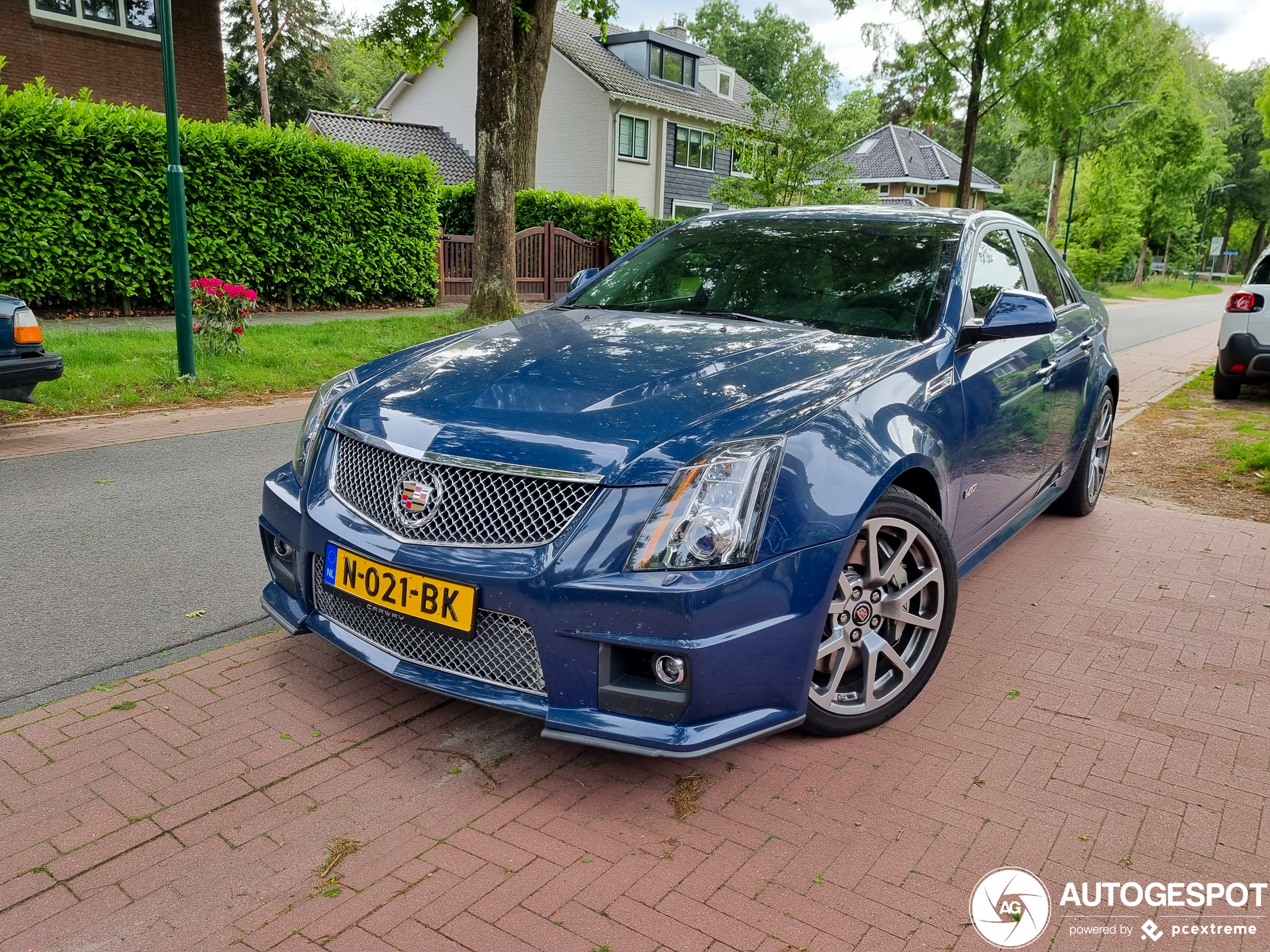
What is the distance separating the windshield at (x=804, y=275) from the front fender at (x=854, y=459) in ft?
1.45

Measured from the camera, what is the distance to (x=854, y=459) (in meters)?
2.88

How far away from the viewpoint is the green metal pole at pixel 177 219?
852 cm

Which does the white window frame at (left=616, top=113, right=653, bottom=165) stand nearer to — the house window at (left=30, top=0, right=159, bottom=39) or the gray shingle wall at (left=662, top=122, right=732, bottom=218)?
the gray shingle wall at (left=662, top=122, right=732, bottom=218)

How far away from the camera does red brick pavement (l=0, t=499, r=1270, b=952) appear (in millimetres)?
2281

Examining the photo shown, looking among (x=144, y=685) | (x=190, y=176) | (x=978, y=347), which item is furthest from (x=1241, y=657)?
(x=190, y=176)

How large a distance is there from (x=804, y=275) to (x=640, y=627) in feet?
6.77

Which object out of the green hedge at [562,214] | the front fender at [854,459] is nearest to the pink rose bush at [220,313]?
the front fender at [854,459]

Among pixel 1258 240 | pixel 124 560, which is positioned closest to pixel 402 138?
pixel 124 560

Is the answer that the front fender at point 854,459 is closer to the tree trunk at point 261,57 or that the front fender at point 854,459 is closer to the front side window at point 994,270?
the front side window at point 994,270

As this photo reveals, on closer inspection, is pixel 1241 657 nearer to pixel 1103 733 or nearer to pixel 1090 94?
pixel 1103 733

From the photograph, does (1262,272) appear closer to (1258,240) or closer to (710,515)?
(710,515)

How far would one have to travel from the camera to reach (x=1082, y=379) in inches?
204

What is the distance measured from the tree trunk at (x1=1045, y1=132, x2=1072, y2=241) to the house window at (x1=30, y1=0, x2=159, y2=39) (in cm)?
3387

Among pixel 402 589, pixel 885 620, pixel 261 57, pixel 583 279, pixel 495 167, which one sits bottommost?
pixel 885 620
